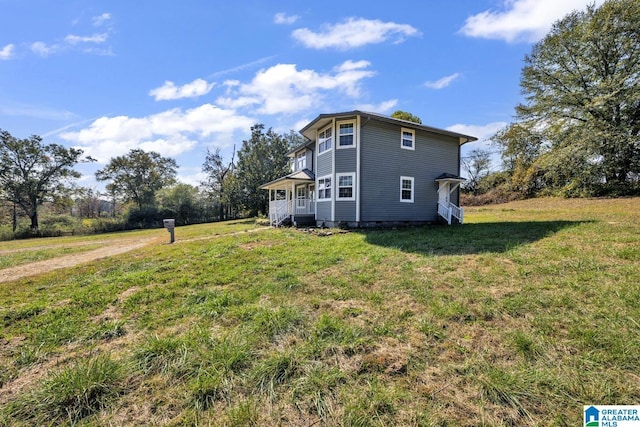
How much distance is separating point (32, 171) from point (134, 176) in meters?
10.1

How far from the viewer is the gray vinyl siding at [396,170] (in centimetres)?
1280

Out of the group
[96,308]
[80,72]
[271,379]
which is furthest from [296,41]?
[271,379]

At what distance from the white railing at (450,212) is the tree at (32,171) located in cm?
3833

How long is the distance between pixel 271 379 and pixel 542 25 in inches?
1225

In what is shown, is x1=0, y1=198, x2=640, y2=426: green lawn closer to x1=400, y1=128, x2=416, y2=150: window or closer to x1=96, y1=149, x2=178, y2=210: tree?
x1=400, y1=128, x2=416, y2=150: window

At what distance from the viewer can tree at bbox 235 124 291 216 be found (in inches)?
1104

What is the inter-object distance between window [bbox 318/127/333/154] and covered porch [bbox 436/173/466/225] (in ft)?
20.8

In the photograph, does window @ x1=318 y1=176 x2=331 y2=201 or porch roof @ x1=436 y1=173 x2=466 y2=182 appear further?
porch roof @ x1=436 y1=173 x2=466 y2=182

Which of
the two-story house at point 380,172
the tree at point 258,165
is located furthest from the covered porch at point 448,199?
the tree at point 258,165

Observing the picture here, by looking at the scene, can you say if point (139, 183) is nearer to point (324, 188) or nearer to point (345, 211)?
point (324, 188)

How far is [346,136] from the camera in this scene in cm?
1280

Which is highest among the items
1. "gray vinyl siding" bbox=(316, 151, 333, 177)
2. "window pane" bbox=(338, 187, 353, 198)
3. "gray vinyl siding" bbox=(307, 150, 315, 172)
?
"gray vinyl siding" bbox=(307, 150, 315, 172)

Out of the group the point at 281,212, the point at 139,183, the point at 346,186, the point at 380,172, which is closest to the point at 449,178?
the point at 380,172

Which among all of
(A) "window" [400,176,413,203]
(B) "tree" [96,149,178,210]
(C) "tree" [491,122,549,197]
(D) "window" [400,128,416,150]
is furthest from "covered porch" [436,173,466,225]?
(B) "tree" [96,149,178,210]
